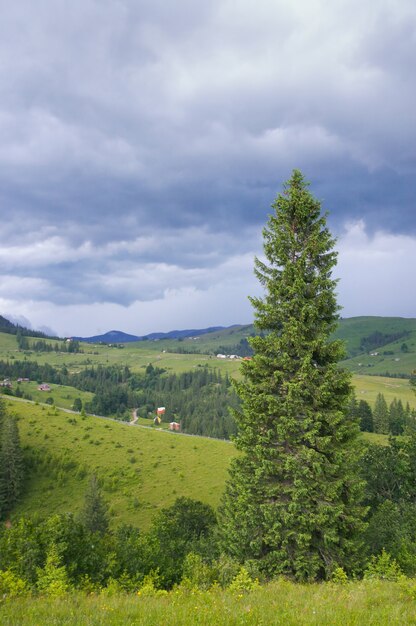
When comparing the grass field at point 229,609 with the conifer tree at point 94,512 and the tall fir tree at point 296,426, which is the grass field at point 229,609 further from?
the conifer tree at point 94,512

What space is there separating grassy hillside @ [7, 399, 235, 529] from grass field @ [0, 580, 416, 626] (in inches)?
2553

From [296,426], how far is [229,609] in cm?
1070

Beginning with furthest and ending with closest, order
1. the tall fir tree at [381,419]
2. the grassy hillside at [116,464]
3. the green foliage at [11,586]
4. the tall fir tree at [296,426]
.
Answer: the tall fir tree at [381,419] < the grassy hillside at [116,464] < the tall fir tree at [296,426] < the green foliage at [11,586]

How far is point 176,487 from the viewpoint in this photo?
84562mm

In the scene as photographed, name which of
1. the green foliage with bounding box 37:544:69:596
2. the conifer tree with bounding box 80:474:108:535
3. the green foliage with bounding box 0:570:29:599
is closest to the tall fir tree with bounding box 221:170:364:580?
the green foliage with bounding box 37:544:69:596

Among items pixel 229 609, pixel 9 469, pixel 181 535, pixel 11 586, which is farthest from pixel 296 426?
pixel 9 469

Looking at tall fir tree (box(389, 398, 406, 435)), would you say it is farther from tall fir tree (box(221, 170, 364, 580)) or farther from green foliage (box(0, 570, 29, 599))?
green foliage (box(0, 570, 29, 599))

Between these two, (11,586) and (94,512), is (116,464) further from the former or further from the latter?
(11,586)

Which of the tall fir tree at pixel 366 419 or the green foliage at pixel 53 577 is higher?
the green foliage at pixel 53 577

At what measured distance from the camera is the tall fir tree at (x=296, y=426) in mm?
18328

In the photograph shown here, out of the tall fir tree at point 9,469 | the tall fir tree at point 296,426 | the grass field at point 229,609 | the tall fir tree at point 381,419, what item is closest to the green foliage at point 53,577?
the grass field at point 229,609

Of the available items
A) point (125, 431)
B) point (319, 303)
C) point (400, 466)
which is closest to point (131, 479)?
point (125, 431)

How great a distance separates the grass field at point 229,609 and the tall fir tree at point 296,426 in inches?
238

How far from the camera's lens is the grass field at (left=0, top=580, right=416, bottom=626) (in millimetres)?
8977
